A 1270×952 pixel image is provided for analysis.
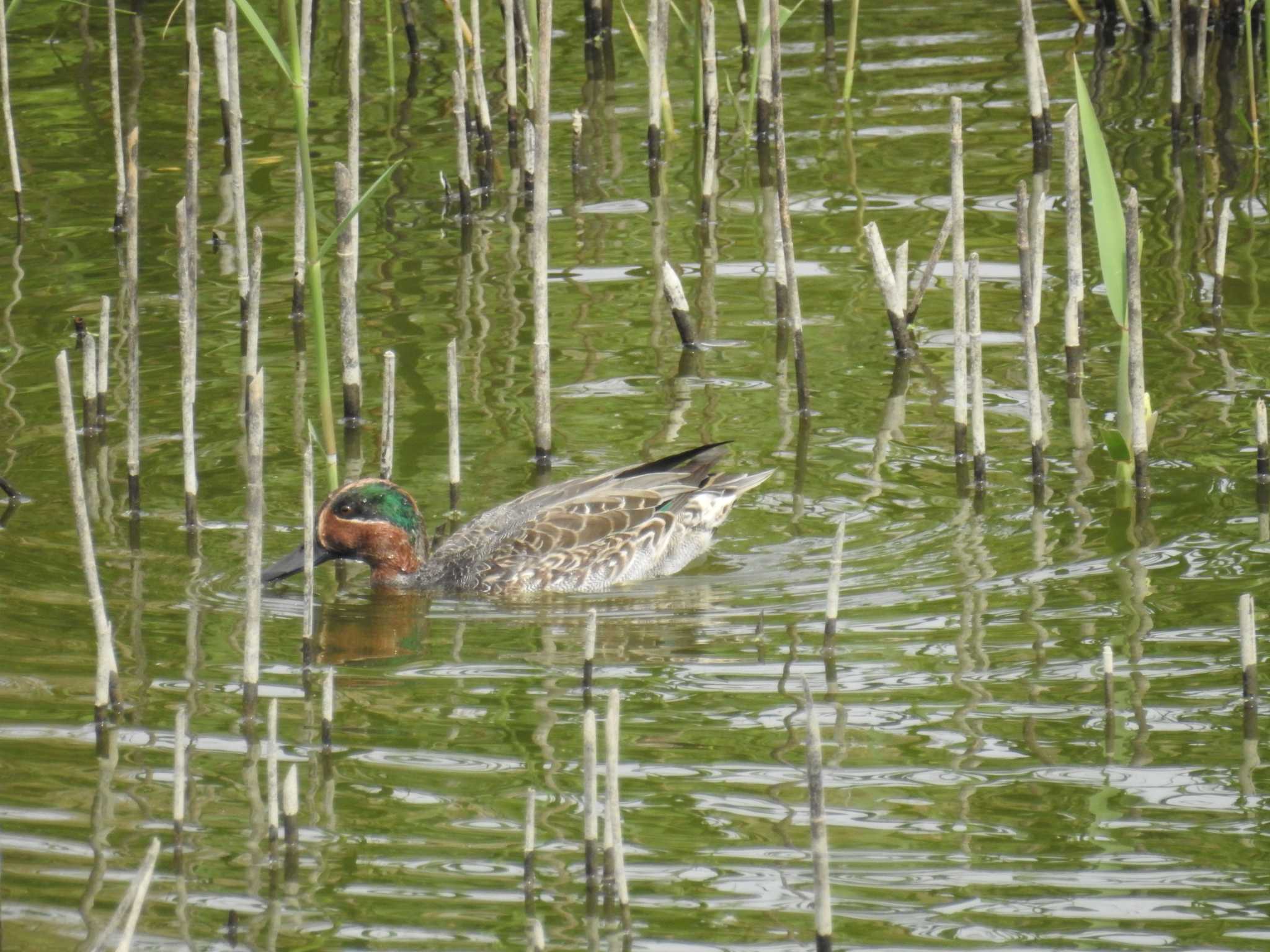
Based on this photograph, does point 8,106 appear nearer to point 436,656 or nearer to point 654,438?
point 654,438

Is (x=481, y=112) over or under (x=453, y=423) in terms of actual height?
over

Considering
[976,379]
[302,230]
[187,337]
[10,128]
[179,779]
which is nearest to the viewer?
[179,779]

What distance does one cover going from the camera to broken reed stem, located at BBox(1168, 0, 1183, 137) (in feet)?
Answer: 37.6

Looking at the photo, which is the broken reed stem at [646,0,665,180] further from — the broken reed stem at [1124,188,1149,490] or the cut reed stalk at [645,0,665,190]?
the broken reed stem at [1124,188,1149,490]

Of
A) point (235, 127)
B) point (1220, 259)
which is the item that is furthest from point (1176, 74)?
point (235, 127)

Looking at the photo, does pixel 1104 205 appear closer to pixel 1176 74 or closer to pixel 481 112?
pixel 1176 74

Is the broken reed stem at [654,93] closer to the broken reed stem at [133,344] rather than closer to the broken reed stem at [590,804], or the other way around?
the broken reed stem at [133,344]

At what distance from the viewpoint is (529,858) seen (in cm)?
509

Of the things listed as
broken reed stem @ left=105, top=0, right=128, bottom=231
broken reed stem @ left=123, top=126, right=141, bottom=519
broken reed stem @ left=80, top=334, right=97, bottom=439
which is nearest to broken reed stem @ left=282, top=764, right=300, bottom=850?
broken reed stem @ left=123, top=126, right=141, bottom=519

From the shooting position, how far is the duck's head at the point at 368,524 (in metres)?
7.94

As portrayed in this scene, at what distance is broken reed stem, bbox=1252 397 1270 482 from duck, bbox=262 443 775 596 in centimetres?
197

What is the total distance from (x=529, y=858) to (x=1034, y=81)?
6.08 metres

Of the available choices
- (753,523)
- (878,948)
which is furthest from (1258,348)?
(878,948)

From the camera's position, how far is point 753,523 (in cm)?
839
